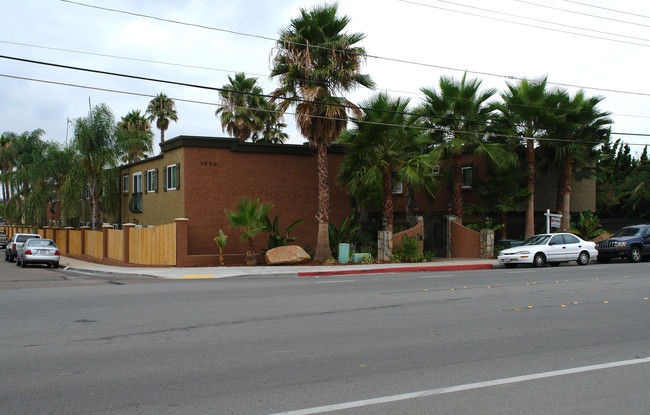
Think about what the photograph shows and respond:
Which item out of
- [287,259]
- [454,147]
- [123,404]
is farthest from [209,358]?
[454,147]

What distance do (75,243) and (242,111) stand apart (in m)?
14.8

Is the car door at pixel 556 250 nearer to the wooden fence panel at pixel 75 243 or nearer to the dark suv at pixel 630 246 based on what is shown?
the dark suv at pixel 630 246

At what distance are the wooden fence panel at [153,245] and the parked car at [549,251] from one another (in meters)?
14.3

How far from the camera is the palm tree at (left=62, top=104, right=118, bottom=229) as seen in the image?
111 feet

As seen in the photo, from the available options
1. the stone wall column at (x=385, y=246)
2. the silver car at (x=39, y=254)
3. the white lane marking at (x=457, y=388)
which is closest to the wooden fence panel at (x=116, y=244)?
the silver car at (x=39, y=254)

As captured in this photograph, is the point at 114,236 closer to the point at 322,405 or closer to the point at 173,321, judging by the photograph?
the point at 173,321

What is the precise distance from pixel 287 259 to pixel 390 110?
25.9ft

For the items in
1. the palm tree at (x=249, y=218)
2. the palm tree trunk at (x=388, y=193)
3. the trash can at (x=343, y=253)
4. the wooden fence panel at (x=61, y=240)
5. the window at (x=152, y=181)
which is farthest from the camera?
the wooden fence panel at (x=61, y=240)

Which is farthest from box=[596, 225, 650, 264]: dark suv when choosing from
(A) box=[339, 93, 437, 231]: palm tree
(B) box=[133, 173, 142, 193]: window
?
(B) box=[133, 173, 142, 193]: window

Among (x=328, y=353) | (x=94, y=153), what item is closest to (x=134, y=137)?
(x=94, y=153)

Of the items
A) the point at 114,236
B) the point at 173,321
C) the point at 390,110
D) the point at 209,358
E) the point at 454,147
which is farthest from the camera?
the point at 114,236

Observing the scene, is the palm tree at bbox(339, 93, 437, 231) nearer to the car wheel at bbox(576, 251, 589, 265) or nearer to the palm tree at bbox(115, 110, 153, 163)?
the car wheel at bbox(576, 251, 589, 265)

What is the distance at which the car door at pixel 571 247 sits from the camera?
23.4 m

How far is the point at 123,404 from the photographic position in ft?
17.1
